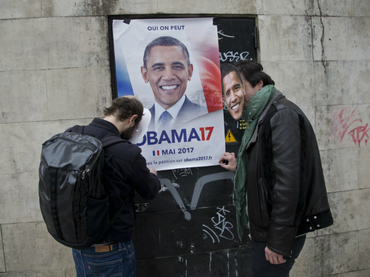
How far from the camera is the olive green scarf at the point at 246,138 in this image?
6.44 ft

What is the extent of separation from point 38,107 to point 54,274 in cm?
191

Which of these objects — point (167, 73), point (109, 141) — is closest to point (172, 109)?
point (167, 73)

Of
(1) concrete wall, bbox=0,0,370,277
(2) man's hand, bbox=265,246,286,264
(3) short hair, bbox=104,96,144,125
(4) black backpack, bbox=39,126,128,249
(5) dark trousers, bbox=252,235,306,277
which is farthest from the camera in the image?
(1) concrete wall, bbox=0,0,370,277

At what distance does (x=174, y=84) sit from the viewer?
3.03 metres

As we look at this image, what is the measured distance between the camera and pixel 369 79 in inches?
135

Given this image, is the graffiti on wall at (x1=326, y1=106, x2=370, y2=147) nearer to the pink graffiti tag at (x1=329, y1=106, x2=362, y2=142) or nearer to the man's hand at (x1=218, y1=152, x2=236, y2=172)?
the pink graffiti tag at (x1=329, y1=106, x2=362, y2=142)

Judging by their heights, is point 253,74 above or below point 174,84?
below

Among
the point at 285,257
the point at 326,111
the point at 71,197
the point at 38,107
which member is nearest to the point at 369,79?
the point at 326,111

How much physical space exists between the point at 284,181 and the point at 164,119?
1.68m

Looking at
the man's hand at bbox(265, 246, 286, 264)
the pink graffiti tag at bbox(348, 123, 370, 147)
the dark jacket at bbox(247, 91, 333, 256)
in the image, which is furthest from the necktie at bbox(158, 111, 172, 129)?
the pink graffiti tag at bbox(348, 123, 370, 147)

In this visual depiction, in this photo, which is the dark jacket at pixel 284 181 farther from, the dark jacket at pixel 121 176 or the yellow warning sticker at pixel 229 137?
the yellow warning sticker at pixel 229 137

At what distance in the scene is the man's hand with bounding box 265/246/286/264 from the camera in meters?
1.77

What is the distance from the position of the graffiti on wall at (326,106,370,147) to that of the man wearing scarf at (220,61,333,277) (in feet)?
5.83

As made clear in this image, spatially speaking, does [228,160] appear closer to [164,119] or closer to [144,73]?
[164,119]
